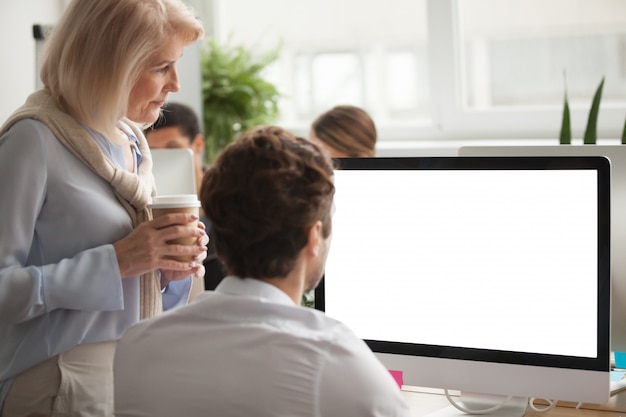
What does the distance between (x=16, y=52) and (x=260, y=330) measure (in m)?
A: 3.34

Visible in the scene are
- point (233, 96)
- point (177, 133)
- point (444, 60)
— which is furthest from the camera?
point (233, 96)

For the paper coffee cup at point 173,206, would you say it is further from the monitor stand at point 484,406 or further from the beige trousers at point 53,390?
the monitor stand at point 484,406

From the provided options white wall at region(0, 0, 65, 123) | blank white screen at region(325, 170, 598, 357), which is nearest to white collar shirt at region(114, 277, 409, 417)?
blank white screen at region(325, 170, 598, 357)

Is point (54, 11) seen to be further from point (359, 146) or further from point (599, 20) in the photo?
point (599, 20)

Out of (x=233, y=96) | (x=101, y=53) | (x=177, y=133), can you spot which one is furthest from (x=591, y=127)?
(x=233, y=96)

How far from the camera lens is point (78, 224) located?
4.68ft

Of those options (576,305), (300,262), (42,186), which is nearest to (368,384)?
(300,262)

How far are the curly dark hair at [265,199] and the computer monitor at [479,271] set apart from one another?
384 mm

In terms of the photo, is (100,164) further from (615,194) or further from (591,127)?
(591,127)

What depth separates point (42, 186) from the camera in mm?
1391

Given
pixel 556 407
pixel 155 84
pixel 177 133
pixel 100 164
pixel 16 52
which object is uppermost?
pixel 16 52

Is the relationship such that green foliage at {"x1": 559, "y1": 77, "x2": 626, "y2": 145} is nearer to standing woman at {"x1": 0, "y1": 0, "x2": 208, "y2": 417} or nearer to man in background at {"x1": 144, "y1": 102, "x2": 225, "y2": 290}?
standing woman at {"x1": 0, "y1": 0, "x2": 208, "y2": 417}

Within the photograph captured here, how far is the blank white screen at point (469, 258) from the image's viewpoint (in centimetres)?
140

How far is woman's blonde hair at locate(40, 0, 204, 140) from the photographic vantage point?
1441mm
